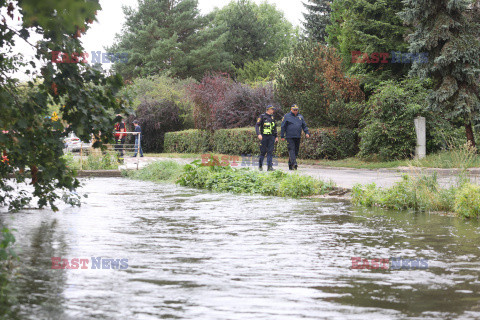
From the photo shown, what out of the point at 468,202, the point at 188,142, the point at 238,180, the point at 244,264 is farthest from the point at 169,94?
the point at 244,264

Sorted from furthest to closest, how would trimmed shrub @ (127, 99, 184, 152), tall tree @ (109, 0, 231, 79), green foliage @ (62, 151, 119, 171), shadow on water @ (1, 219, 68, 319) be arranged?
1. tall tree @ (109, 0, 231, 79)
2. trimmed shrub @ (127, 99, 184, 152)
3. green foliage @ (62, 151, 119, 171)
4. shadow on water @ (1, 219, 68, 319)

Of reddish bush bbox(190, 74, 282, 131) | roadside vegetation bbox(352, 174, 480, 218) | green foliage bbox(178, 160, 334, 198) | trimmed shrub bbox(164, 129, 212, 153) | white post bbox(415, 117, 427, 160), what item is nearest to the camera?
roadside vegetation bbox(352, 174, 480, 218)

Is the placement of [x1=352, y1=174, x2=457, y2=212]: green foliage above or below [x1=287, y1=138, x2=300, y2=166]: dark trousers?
below

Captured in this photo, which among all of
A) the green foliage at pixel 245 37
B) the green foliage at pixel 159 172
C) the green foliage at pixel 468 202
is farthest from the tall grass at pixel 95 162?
the green foliage at pixel 245 37

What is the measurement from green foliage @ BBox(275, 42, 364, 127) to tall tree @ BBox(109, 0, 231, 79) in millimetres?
30674

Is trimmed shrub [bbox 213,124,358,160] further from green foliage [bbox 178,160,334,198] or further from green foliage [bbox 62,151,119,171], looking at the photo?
green foliage [bbox 178,160,334,198]

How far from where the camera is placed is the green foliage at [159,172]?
62.0 feet

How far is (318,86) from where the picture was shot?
26.3 metres

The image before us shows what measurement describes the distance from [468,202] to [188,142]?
26.7 metres

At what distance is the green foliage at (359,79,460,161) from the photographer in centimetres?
2275

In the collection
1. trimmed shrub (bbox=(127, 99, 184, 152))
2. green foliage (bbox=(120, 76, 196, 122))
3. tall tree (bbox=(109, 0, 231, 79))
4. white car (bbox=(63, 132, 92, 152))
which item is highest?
tall tree (bbox=(109, 0, 231, 79))

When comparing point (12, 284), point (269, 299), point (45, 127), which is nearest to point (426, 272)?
point (269, 299)

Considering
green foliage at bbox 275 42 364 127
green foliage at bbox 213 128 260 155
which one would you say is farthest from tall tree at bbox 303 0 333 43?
green foliage at bbox 275 42 364 127

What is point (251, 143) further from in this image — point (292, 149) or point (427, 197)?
point (427, 197)
